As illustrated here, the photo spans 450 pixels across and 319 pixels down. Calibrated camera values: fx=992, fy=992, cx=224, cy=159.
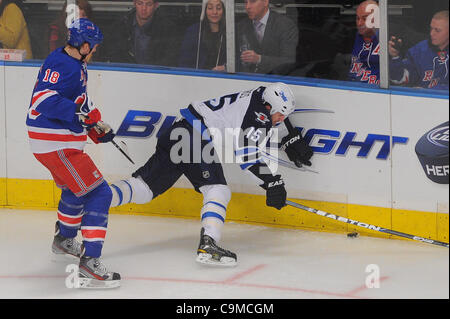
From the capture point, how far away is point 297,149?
17.3ft

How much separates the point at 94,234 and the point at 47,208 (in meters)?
1.41

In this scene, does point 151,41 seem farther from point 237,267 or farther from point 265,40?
point 237,267

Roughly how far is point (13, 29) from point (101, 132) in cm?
148

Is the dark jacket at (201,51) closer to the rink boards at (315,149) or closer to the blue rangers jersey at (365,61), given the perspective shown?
the rink boards at (315,149)

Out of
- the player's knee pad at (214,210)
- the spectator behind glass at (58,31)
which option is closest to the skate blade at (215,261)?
the player's knee pad at (214,210)

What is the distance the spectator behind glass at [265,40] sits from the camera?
536 centimetres

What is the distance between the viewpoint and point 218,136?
5.05 metres

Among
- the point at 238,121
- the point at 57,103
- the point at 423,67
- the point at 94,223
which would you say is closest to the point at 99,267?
the point at 94,223

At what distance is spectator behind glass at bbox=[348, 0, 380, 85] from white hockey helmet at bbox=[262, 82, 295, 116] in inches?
16.8

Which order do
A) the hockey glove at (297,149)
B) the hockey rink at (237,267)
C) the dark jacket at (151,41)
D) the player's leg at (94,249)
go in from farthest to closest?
the dark jacket at (151,41) < the hockey glove at (297,149) < the player's leg at (94,249) < the hockey rink at (237,267)

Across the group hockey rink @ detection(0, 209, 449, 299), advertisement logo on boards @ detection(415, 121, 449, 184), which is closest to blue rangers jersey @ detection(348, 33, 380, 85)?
advertisement logo on boards @ detection(415, 121, 449, 184)

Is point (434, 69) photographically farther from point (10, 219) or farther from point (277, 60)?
point (10, 219)

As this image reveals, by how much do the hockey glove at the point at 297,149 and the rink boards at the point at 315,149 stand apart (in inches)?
1.9

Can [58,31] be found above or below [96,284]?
above
